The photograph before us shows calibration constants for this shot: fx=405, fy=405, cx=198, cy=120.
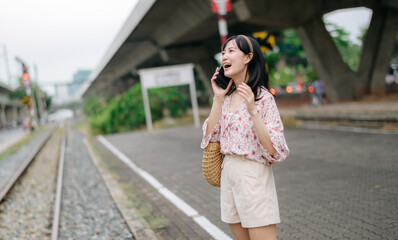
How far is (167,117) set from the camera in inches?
904

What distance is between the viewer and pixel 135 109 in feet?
73.2

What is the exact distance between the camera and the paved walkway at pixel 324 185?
14.2 feet

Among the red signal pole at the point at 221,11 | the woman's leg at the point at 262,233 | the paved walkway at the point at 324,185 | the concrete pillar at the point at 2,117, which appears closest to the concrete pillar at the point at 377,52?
the paved walkway at the point at 324,185

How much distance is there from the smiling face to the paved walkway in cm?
231

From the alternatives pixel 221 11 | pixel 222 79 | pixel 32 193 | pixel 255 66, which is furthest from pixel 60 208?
pixel 221 11

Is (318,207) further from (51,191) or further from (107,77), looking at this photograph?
(107,77)

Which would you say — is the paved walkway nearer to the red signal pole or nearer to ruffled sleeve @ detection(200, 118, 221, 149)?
ruffled sleeve @ detection(200, 118, 221, 149)

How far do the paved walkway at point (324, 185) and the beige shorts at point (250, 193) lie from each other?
1.89 m

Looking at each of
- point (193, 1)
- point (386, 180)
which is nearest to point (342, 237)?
point (386, 180)

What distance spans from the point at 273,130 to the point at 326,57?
16.2 meters

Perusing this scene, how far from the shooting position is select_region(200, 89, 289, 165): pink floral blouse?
239 cm

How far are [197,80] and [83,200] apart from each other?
1564 inches

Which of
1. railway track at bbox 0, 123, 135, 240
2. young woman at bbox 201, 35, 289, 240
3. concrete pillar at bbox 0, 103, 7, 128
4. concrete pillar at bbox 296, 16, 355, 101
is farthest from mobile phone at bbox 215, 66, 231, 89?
concrete pillar at bbox 0, 103, 7, 128

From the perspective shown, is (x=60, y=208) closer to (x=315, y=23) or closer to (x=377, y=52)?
(x=315, y=23)
